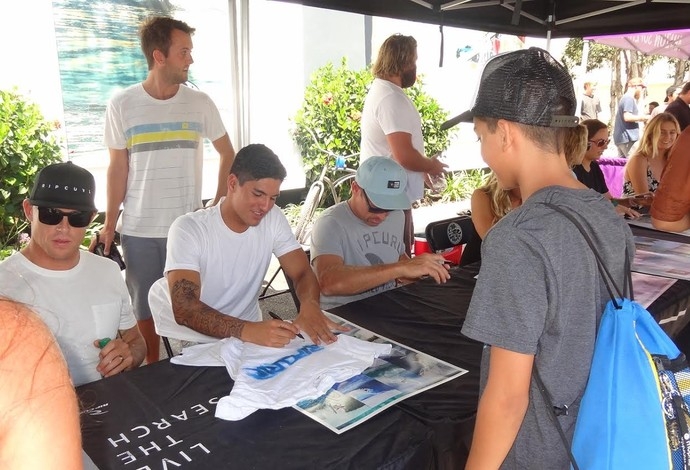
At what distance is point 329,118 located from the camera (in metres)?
7.24

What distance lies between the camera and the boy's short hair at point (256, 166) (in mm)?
2254

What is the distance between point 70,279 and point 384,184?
4.38 ft

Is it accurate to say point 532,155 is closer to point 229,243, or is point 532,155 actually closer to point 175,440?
point 175,440

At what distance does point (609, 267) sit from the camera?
41.7 inches

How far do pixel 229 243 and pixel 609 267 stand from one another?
1.61 metres

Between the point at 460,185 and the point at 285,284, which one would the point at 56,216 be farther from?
the point at 460,185

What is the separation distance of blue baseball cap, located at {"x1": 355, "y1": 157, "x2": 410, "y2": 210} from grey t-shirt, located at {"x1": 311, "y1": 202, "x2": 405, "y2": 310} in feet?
0.60

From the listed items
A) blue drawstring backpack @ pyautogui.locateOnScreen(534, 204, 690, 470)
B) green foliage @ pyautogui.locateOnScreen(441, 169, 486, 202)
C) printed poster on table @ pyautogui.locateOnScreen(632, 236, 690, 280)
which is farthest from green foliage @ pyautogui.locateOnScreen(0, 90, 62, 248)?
green foliage @ pyautogui.locateOnScreen(441, 169, 486, 202)

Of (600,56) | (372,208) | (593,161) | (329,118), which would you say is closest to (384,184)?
(372,208)

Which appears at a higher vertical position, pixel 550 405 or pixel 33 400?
pixel 33 400

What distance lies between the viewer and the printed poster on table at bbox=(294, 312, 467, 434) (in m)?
1.36

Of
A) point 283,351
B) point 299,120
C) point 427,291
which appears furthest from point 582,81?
point 283,351

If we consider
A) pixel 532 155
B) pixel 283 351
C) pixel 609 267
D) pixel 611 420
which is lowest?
pixel 283 351

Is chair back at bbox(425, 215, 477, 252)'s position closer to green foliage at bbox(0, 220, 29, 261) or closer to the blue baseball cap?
the blue baseball cap
